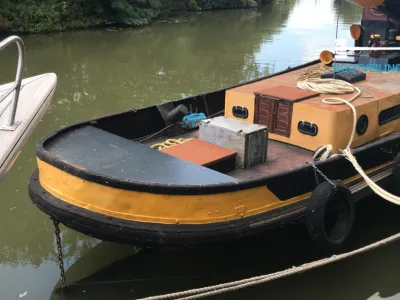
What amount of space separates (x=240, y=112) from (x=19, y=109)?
124 inches

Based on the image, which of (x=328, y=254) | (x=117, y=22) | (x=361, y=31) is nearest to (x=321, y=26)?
(x=117, y=22)

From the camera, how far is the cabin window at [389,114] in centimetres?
624

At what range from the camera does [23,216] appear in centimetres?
640

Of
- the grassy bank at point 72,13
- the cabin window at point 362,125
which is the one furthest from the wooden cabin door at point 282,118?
the grassy bank at point 72,13

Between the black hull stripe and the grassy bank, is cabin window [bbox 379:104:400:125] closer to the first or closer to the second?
the black hull stripe

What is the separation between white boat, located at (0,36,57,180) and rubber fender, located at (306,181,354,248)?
2698 mm

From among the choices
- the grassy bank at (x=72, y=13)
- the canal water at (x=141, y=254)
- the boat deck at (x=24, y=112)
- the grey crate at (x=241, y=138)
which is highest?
the boat deck at (x=24, y=112)

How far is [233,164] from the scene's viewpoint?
5.52 m

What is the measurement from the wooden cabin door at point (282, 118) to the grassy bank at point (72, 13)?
18407mm

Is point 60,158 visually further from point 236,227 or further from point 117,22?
point 117,22

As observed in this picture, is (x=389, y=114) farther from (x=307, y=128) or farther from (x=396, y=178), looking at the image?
(x=307, y=128)

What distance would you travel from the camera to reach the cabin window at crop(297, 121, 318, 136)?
5759mm

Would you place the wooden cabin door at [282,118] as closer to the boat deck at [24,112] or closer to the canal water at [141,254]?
the canal water at [141,254]

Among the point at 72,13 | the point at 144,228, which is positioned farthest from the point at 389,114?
the point at 72,13
